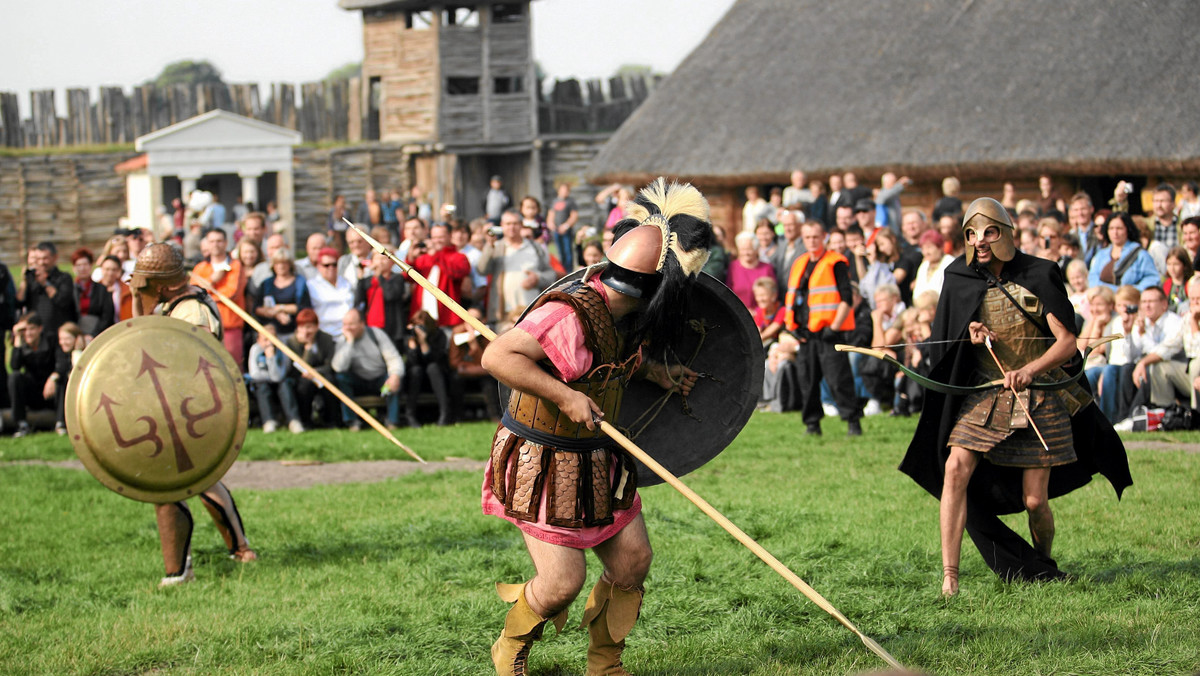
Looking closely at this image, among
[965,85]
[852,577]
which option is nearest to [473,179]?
[965,85]

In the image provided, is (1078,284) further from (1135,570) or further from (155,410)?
(155,410)

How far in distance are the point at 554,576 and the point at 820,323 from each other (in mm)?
6567

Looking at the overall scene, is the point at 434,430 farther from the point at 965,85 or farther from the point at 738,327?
the point at 965,85

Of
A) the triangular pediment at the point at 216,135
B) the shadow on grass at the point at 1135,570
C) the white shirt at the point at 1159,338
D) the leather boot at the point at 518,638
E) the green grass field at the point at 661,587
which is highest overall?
the triangular pediment at the point at 216,135

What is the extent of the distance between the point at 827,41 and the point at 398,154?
17.0 m

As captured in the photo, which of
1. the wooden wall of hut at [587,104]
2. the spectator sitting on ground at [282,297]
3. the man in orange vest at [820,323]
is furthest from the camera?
the wooden wall of hut at [587,104]

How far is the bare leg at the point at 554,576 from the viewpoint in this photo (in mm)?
4488

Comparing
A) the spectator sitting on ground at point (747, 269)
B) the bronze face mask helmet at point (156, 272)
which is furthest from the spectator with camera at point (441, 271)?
the bronze face mask helmet at point (156, 272)

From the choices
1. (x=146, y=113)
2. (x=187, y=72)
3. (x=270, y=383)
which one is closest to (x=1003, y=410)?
(x=270, y=383)

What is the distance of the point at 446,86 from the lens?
116 ft

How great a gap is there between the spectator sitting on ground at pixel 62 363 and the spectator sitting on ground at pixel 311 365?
80.8 inches

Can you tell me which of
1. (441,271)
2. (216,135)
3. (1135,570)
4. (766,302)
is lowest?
(1135,570)

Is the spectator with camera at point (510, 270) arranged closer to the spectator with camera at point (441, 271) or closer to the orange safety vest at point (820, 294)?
the spectator with camera at point (441, 271)

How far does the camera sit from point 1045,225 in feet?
37.9
